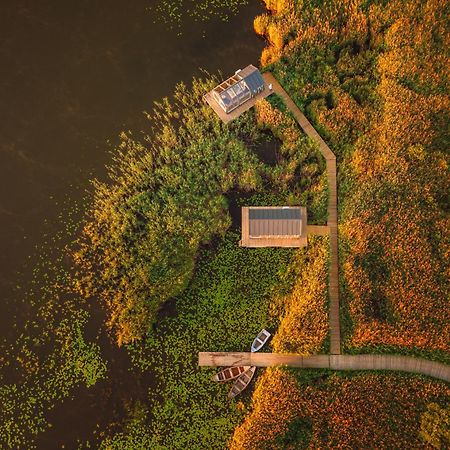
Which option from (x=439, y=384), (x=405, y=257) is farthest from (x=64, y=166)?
(x=439, y=384)

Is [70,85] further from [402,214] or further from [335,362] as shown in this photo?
[335,362]

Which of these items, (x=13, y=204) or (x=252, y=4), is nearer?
(x=13, y=204)

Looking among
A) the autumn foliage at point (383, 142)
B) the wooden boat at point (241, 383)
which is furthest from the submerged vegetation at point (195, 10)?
the wooden boat at point (241, 383)

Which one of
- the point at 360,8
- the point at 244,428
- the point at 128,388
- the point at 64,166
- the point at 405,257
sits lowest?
the point at 244,428

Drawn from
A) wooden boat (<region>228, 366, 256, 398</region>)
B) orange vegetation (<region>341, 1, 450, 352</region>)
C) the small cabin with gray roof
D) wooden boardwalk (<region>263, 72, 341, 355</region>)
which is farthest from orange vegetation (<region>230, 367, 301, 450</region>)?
the small cabin with gray roof

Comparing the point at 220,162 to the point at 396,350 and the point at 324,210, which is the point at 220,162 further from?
the point at 396,350

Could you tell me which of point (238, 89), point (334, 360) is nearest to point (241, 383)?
Result: point (334, 360)

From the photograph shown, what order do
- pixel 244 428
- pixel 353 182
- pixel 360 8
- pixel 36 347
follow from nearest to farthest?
pixel 244 428 < pixel 36 347 < pixel 353 182 < pixel 360 8
